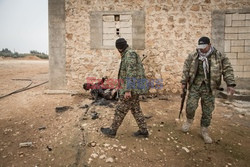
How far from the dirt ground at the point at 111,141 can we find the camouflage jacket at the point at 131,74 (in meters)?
0.99

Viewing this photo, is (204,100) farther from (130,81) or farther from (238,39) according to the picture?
(238,39)

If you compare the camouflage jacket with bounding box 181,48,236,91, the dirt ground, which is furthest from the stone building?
the camouflage jacket with bounding box 181,48,236,91

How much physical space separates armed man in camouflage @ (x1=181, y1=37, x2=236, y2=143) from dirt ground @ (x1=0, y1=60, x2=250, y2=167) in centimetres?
47

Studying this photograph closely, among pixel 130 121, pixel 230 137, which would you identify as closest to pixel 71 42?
pixel 130 121

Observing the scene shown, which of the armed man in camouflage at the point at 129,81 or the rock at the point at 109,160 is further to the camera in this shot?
the armed man in camouflage at the point at 129,81

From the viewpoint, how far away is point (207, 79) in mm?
2908

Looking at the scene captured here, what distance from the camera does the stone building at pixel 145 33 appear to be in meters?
6.14

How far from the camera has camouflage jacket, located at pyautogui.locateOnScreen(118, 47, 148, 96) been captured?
107 inches

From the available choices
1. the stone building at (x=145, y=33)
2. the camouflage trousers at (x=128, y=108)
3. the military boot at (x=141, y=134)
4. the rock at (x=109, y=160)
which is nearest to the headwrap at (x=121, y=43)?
the camouflage trousers at (x=128, y=108)

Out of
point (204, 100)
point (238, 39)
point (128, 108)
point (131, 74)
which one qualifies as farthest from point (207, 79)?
point (238, 39)

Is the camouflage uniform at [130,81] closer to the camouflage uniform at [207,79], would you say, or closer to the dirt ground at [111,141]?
the dirt ground at [111,141]

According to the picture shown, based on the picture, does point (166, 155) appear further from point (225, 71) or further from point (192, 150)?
point (225, 71)

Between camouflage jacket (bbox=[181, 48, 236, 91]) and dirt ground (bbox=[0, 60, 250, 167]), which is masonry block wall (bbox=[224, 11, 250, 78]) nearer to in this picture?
dirt ground (bbox=[0, 60, 250, 167])

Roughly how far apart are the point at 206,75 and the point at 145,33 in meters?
3.90
